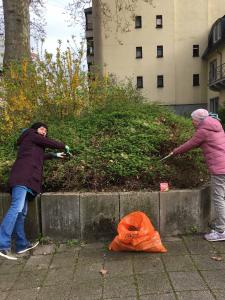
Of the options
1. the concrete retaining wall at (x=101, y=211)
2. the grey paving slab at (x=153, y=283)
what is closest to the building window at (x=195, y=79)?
the concrete retaining wall at (x=101, y=211)

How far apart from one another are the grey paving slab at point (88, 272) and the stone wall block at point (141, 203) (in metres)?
0.82

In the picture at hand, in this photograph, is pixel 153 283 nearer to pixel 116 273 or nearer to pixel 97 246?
pixel 116 273

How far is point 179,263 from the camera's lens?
309 centimetres

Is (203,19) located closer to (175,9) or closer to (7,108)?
(175,9)

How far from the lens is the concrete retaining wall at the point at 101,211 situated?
3717 mm

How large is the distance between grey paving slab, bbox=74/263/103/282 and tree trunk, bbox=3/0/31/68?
599 centimetres

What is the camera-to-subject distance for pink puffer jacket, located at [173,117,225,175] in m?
3.59

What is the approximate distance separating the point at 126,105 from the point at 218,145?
2601mm

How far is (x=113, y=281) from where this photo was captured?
281 cm

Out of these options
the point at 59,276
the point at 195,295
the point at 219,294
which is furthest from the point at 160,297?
the point at 59,276

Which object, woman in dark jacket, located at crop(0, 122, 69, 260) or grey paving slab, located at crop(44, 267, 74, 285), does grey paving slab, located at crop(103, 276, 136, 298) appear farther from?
woman in dark jacket, located at crop(0, 122, 69, 260)

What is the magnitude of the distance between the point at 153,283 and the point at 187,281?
35cm

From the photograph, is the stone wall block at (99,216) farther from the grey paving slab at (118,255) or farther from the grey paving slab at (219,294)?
the grey paving slab at (219,294)

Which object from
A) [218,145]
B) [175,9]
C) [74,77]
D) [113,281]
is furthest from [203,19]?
[113,281]
